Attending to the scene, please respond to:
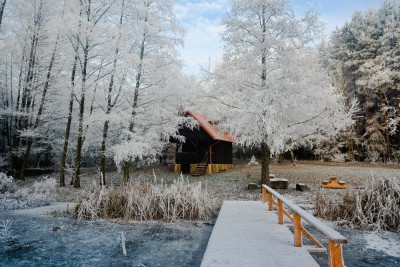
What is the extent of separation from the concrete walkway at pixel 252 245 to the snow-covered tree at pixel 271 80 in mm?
4734

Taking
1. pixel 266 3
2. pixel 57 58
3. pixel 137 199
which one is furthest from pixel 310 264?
pixel 57 58

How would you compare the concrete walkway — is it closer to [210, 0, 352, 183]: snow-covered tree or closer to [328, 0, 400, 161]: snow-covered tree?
[210, 0, 352, 183]: snow-covered tree

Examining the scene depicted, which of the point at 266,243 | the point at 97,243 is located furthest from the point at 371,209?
the point at 97,243

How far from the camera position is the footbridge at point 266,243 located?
12.4 ft

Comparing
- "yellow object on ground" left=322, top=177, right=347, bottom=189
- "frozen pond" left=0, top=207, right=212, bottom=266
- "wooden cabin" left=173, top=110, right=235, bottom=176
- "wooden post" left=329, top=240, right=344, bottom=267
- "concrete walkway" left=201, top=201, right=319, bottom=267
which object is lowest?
"frozen pond" left=0, top=207, right=212, bottom=266

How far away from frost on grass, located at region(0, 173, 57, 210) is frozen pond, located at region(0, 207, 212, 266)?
1.99m

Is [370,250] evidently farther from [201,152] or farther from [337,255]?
[201,152]

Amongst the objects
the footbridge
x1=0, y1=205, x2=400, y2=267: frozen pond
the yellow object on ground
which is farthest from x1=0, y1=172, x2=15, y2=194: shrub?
the yellow object on ground

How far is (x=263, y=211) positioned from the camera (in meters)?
8.76

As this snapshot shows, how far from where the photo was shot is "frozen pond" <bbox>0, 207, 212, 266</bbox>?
572 cm

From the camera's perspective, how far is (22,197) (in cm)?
1177

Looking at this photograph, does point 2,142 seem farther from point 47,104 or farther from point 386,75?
point 386,75

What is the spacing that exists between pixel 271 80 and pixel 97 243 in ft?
29.6

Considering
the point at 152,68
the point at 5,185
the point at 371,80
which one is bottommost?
the point at 5,185
